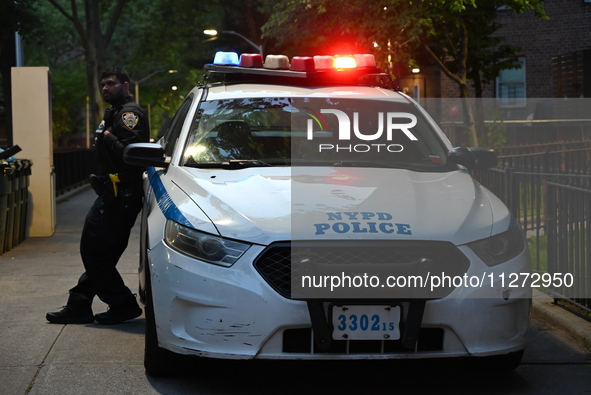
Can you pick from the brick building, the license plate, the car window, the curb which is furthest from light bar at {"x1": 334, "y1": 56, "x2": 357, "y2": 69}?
the brick building

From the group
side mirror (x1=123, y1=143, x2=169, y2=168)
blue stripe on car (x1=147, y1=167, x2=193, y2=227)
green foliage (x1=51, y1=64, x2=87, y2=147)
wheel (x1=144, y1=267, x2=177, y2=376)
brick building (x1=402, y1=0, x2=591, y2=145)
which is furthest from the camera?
green foliage (x1=51, y1=64, x2=87, y2=147)

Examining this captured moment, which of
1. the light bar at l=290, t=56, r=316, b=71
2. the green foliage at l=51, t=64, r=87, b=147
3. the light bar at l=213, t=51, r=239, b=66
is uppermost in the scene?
the green foliage at l=51, t=64, r=87, b=147

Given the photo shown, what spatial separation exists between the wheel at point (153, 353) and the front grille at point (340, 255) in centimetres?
82

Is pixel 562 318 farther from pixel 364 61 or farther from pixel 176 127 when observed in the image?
pixel 176 127

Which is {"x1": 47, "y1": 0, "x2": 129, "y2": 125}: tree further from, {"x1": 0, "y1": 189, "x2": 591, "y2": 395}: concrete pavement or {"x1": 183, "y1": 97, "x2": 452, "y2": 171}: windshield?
{"x1": 183, "y1": 97, "x2": 452, "y2": 171}: windshield

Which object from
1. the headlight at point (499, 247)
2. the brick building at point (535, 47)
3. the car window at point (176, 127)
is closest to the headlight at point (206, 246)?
the headlight at point (499, 247)

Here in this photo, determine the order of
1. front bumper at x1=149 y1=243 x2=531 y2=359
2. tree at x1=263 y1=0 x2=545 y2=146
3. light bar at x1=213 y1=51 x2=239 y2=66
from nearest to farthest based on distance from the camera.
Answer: front bumper at x1=149 y1=243 x2=531 y2=359 → light bar at x1=213 y1=51 x2=239 y2=66 → tree at x1=263 y1=0 x2=545 y2=146

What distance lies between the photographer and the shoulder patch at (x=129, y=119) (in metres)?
7.01

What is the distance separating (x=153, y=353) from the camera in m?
5.46

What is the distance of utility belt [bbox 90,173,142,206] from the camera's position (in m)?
7.04

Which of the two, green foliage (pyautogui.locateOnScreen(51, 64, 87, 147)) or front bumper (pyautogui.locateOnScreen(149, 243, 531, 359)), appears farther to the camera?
green foliage (pyautogui.locateOnScreen(51, 64, 87, 147))

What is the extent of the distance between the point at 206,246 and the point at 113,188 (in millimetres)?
2246

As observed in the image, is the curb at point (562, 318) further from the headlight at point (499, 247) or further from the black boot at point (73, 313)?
the black boot at point (73, 313)

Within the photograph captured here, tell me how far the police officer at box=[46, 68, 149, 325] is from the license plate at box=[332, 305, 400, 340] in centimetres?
274
